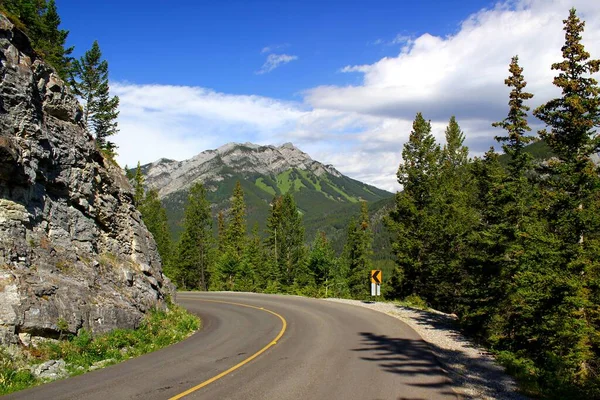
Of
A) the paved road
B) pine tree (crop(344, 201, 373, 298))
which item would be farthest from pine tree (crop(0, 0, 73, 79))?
pine tree (crop(344, 201, 373, 298))

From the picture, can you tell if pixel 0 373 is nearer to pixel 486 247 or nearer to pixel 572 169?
pixel 486 247

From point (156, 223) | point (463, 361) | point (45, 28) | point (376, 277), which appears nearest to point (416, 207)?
point (376, 277)

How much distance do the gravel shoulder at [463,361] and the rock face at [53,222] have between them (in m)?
11.7

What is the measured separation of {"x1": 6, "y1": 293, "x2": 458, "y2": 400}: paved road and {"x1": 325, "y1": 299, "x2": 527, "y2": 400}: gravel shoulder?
1.38 feet

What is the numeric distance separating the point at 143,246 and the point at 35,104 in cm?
969

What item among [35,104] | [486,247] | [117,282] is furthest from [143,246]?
[486,247]

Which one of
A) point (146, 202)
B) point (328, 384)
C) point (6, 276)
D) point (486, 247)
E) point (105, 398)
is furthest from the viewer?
point (146, 202)

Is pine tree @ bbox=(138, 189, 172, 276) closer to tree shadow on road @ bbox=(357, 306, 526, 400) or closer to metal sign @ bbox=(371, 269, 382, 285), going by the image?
metal sign @ bbox=(371, 269, 382, 285)

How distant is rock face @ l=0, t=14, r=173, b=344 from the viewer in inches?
489

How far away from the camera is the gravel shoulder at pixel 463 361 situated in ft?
29.1

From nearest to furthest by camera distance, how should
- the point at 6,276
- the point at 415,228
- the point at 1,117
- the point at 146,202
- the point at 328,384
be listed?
the point at 328,384 < the point at 6,276 < the point at 1,117 < the point at 415,228 < the point at 146,202

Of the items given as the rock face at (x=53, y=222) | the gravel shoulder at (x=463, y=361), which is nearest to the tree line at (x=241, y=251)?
the gravel shoulder at (x=463, y=361)

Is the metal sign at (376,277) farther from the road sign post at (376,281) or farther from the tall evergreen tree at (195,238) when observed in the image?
the tall evergreen tree at (195,238)

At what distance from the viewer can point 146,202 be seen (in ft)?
194
